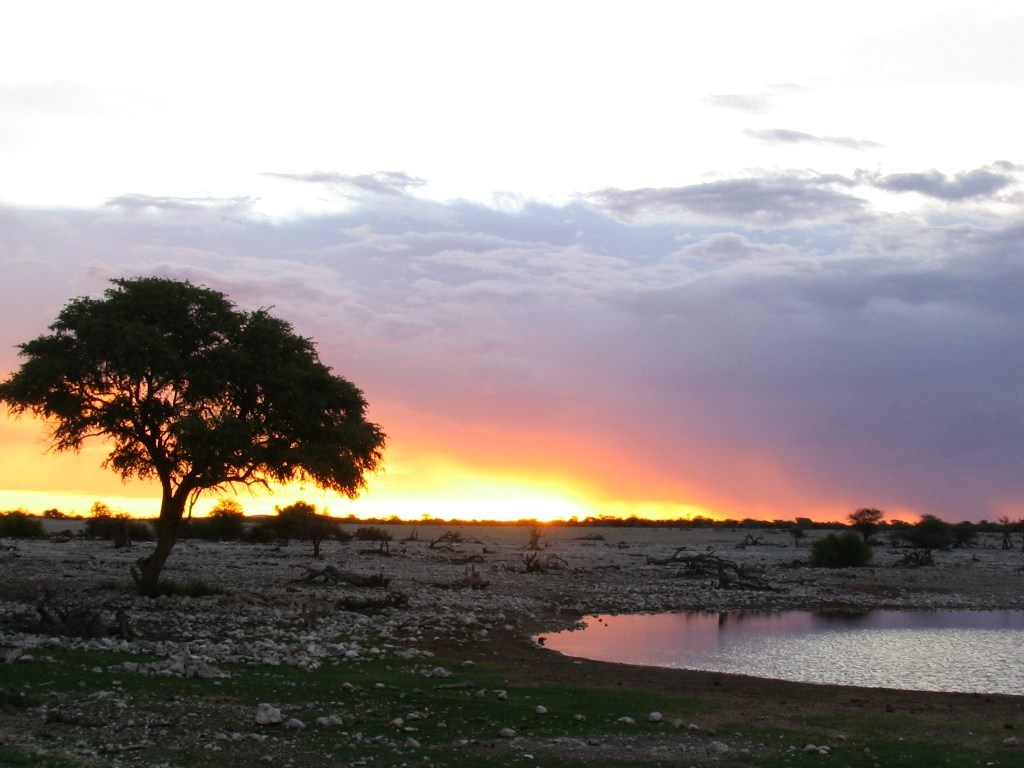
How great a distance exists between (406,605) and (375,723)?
14251 mm

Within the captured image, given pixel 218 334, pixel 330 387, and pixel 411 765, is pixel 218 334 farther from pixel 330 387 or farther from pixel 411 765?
pixel 411 765

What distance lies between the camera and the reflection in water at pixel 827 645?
22.1 metres

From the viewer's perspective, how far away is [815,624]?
108ft

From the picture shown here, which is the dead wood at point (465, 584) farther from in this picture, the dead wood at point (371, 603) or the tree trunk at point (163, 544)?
the tree trunk at point (163, 544)

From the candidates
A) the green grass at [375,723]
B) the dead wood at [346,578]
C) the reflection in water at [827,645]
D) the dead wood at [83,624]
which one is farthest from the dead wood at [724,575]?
the dead wood at [83,624]

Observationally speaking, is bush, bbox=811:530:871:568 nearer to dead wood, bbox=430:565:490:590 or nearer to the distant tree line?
the distant tree line

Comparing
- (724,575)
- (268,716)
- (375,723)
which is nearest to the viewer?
(268,716)

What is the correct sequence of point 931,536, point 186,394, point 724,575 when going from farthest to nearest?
point 931,536, point 724,575, point 186,394

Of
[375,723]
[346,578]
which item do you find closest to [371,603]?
[346,578]

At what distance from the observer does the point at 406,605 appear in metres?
27.8

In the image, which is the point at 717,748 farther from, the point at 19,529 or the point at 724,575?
the point at 19,529

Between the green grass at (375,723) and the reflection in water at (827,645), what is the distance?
577 centimetres

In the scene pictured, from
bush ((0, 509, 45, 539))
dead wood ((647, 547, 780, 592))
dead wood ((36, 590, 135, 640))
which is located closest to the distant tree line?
bush ((0, 509, 45, 539))

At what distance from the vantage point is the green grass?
39.4 feet
